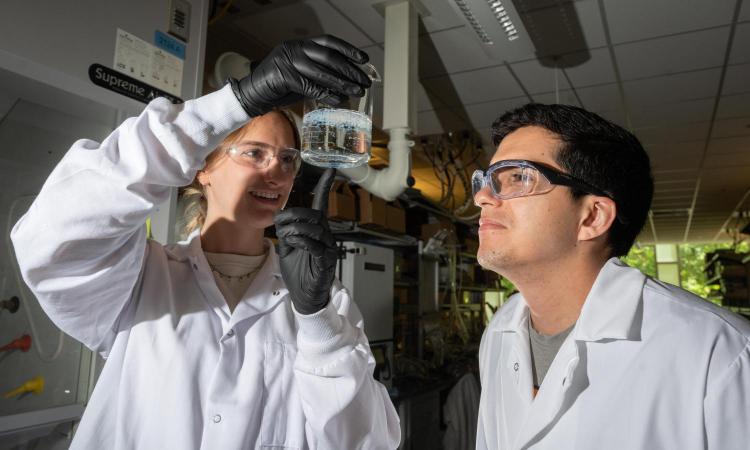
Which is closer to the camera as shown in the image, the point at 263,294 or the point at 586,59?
the point at 263,294

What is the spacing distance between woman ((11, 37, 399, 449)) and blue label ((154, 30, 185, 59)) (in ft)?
2.23

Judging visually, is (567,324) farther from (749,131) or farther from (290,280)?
(749,131)

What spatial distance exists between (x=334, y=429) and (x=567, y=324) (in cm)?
74

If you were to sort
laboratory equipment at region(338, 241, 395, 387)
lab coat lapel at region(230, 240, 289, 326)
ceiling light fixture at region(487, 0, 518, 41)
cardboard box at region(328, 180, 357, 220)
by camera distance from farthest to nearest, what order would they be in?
laboratory equipment at region(338, 241, 395, 387)
cardboard box at region(328, 180, 357, 220)
ceiling light fixture at region(487, 0, 518, 41)
lab coat lapel at region(230, 240, 289, 326)

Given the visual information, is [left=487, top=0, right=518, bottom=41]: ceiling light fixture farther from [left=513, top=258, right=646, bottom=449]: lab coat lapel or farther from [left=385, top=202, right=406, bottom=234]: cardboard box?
[left=513, top=258, right=646, bottom=449]: lab coat lapel

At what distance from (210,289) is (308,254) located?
12.5 inches

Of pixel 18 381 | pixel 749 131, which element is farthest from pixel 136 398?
pixel 749 131

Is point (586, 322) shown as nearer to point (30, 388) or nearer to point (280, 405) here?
point (280, 405)

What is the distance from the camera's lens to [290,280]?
1265 mm

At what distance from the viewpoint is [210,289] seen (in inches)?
52.6

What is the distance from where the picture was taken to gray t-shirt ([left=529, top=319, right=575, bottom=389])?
4.61ft

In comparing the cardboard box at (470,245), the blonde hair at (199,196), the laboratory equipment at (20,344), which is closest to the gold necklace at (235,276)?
the blonde hair at (199,196)

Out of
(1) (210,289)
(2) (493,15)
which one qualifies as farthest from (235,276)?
(2) (493,15)

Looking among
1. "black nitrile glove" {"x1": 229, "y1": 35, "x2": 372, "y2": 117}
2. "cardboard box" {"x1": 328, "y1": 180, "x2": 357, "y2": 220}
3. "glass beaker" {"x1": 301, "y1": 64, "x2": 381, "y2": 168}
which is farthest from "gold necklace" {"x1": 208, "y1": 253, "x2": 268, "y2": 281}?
"cardboard box" {"x1": 328, "y1": 180, "x2": 357, "y2": 220}
